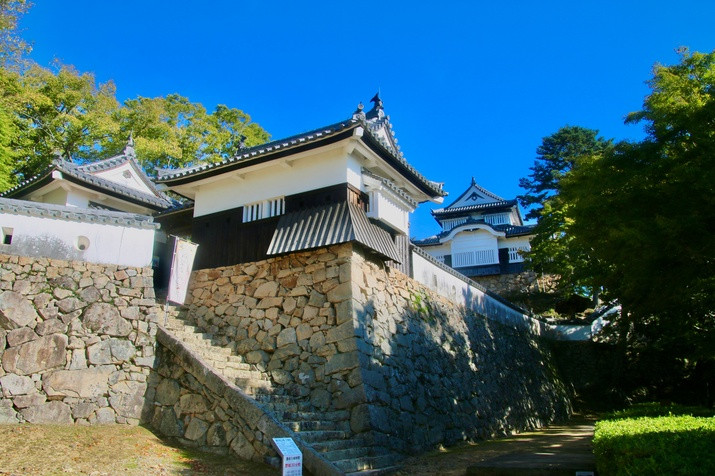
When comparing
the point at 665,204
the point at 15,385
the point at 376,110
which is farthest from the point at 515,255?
the point at 15,385

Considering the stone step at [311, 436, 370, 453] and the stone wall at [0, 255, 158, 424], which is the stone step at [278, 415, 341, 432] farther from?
the stone wall at [0, 255, 158, 424]

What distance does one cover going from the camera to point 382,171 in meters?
13.2

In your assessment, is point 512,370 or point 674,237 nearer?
point 674,237

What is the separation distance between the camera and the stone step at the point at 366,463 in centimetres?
803

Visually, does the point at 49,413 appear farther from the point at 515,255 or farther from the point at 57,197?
the point at 515,255

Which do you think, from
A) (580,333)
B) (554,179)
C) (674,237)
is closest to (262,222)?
(674,237)

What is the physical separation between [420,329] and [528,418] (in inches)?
230

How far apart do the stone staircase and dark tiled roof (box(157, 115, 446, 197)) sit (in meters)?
3.93

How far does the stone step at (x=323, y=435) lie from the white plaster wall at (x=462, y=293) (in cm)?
535

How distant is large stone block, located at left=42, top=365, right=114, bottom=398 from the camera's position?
898 centimetres

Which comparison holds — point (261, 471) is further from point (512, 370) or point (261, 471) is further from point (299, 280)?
point (512, 370)

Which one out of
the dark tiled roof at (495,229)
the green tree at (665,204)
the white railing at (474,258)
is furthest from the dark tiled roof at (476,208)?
the green tree at (665,204)

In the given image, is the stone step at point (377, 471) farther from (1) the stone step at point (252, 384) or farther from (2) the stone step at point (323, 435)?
(1) the stone step at point (252, 384)

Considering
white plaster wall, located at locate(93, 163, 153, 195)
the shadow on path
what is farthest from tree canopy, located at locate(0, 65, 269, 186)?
the shadow on path
